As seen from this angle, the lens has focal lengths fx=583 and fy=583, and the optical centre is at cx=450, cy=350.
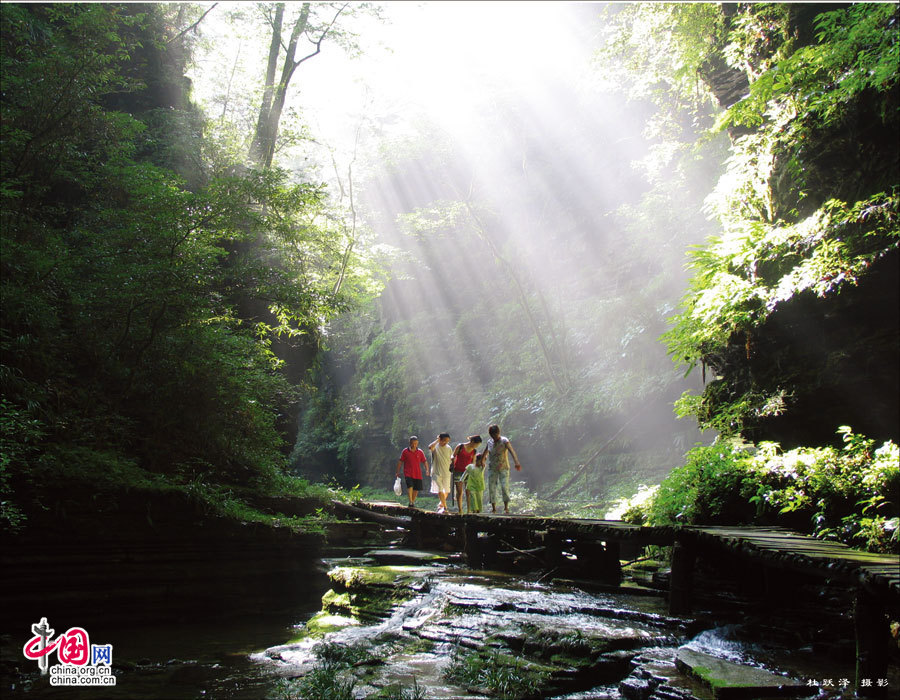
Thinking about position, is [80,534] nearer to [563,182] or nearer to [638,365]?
[638,365]

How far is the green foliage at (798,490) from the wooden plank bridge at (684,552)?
1.18 ft

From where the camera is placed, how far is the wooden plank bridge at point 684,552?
3883 mm

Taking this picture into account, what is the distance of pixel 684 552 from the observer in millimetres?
6223

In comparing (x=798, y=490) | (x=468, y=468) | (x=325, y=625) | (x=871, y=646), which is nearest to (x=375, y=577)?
(x=325, y=625)

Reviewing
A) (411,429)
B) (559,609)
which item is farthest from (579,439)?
(559,609)

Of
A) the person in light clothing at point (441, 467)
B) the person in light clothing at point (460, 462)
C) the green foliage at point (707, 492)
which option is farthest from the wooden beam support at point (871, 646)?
the person in light clothing at point (441, 467)

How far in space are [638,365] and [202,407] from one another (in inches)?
650

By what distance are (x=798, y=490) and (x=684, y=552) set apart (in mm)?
→ 1577

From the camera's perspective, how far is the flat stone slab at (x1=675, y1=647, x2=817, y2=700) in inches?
154

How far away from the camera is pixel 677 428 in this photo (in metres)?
20.7


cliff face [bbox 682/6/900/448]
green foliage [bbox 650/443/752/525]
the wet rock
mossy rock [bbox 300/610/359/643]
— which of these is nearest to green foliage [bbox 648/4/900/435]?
cliff face [bbox 682/6/900/448]

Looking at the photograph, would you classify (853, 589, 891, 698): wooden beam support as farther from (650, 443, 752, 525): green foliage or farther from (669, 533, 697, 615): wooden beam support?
(650, 443, 752, 525): green foliage

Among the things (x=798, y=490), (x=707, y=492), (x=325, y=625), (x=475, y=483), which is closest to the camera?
(x=798, y=490)

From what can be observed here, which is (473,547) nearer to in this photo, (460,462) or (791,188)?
(460,462)
